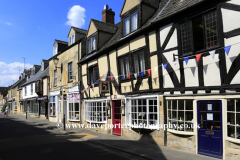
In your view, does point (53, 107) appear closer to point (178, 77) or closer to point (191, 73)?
point (178, 77)

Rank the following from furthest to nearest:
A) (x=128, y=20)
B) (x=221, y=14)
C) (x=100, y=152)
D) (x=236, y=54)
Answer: (x=128, y=20), (x=100, y=152), (x=221, y=14), (x=236, y=54)

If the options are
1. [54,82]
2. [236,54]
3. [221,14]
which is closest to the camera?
[236,54]

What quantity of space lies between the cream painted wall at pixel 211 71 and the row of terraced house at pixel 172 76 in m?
0.02

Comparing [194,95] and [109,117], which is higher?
[194,95]

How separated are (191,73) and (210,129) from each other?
2398 mm

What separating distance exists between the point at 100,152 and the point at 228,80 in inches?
238

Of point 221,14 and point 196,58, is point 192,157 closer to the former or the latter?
point 196,58

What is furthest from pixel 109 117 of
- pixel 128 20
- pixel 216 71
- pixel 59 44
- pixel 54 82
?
pixel 59 44

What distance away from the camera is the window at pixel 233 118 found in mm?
6504

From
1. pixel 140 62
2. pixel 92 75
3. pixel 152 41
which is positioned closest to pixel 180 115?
pixel 140 62

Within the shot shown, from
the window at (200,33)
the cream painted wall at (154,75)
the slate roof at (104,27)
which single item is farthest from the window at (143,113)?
the slate roof at (104,27)

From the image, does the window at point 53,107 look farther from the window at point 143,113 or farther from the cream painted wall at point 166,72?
the cream painted wall at point 166,72

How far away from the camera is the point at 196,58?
775 centimetres

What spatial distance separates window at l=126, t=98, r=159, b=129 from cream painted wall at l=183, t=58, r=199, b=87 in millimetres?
2165
